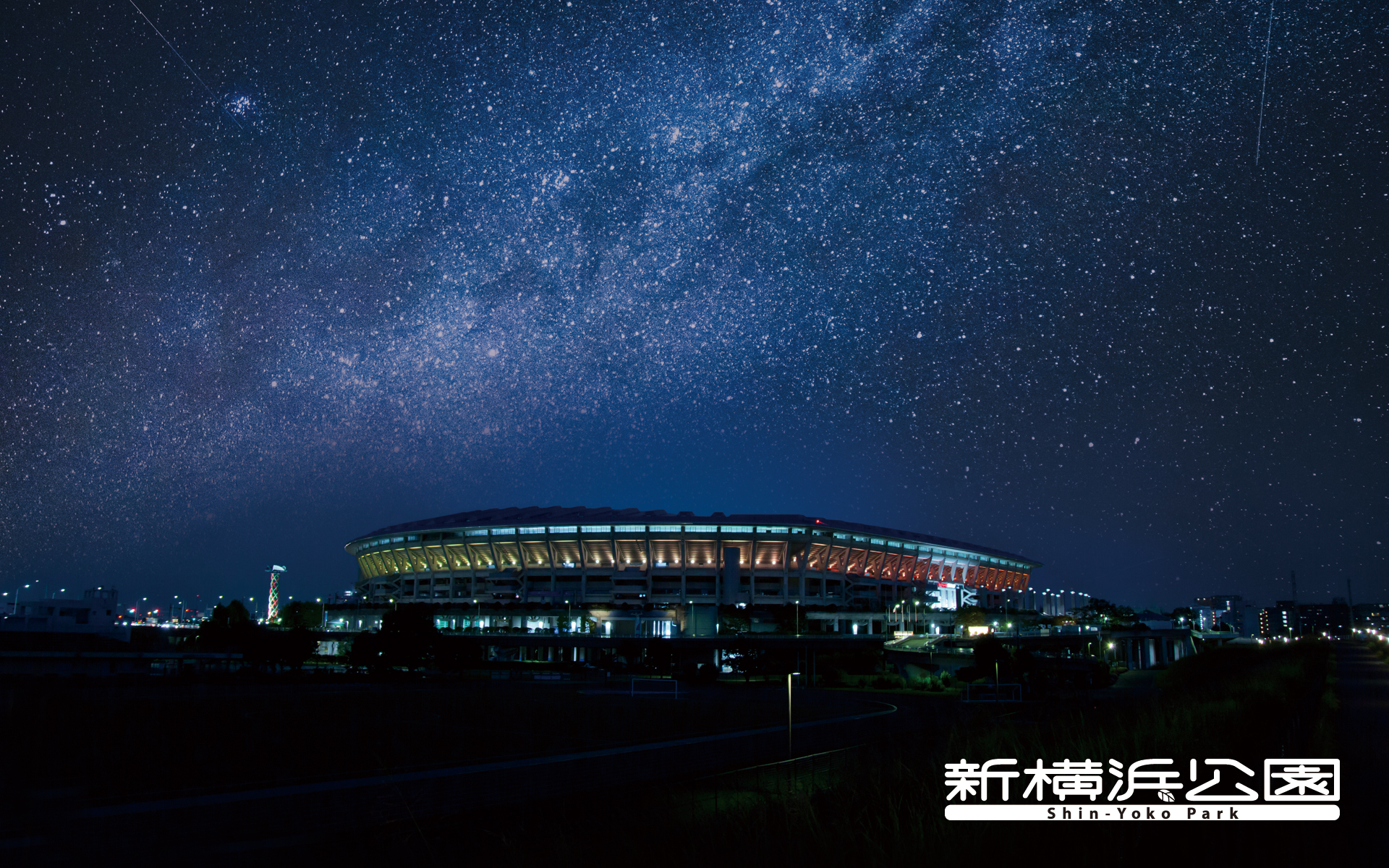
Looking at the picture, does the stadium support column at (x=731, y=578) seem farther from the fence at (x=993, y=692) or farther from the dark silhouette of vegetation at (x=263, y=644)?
the fence at (x=993, y=692)

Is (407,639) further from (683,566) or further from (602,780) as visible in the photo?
(683,566)

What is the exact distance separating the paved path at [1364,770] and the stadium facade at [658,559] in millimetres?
77781

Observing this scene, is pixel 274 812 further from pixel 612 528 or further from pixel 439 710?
pixel 612 528

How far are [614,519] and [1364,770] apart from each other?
92.3 m

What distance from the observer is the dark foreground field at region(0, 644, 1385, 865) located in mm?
A: 5031

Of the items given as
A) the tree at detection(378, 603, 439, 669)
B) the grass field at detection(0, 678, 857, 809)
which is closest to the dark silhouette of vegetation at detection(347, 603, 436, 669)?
the tree at detection(378, 603, 439, 669)

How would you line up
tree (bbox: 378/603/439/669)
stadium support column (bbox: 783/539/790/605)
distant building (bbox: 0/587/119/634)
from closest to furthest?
tree (bbox: 378/603/439/669), distant building (bbox: 0/587/119/634), stadium support column (bbox: 783/539/790/605)

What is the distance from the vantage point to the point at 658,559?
103 m

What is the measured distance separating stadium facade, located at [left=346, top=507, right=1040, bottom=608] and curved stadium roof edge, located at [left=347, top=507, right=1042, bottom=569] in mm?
216

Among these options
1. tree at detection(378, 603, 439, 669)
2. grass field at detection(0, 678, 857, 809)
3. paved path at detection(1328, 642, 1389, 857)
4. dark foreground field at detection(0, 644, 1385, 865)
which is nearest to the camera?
dark foreground field at detection(0, 644, 1385, 865)

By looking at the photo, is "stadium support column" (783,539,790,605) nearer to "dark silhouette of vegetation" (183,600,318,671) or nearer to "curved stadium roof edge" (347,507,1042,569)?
"curved stadium roof edge" (347,507,1042,569)

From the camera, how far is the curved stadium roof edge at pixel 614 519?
99.5 metres


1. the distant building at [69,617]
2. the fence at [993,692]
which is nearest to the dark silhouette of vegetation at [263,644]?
the distant building at [69,617]

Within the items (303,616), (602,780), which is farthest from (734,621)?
(602,780)
